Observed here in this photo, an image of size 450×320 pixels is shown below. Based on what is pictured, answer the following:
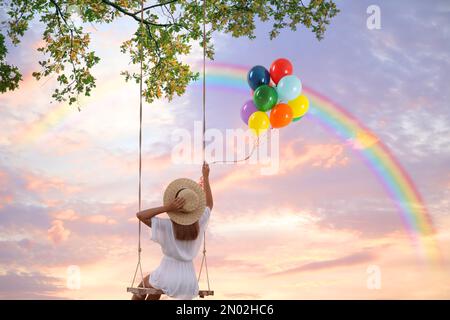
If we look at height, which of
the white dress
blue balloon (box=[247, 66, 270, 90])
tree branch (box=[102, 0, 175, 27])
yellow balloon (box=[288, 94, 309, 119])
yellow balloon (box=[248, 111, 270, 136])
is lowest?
the white dress

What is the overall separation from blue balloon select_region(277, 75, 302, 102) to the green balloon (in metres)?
0.10

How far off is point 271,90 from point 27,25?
4.23m

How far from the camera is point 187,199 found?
5055mm

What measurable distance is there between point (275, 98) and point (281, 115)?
0.74ft

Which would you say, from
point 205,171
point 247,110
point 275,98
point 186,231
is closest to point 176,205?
point 186,231

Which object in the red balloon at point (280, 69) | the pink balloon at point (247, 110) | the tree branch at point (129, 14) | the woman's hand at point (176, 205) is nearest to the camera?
the woman's hand at point (176, 205)

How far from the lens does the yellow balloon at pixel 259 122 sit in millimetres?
7488

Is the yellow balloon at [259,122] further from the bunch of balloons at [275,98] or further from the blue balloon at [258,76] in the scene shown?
the blue balloon at [258,76]

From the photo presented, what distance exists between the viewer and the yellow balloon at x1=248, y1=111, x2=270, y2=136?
749 centimetres

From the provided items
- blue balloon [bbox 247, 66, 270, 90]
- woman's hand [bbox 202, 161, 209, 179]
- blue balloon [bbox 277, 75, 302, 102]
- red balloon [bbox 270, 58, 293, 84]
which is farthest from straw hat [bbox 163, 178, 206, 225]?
red balloon [bbox 270, 58, 293, 84]

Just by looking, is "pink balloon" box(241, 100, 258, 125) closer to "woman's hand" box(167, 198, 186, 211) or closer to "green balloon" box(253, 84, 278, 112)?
"green balloon" box(253, 84, 278, 112)

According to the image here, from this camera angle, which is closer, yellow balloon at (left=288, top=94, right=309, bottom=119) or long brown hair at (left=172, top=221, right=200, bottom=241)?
long brown hair at (left=172, top=221, right=200, bottom=241)

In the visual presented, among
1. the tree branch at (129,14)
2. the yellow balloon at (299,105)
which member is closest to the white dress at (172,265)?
the yellow balloon at (299,105)
